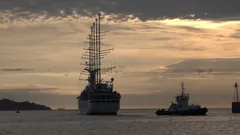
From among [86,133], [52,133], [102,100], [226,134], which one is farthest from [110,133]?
[102,100]

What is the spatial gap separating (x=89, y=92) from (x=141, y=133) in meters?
104

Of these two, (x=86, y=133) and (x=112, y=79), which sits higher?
(x=112, y=79)

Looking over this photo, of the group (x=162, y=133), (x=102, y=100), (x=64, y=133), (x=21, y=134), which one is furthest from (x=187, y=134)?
(x=102, y=100)

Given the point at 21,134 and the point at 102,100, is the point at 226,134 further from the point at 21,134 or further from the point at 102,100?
the point at 102,100

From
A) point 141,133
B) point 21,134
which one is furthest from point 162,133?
point 21,134

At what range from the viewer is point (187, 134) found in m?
91.9

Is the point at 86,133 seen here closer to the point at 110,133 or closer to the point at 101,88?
the point at 110,133

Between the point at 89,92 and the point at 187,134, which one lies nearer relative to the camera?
the point at 187,134

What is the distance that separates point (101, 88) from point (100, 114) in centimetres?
1002

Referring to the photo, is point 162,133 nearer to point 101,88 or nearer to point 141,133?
point 141,133

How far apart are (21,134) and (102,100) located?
3851 inches

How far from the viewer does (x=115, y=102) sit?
19325 cm

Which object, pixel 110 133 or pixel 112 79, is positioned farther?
pixel 112 79

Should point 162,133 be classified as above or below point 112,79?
below
